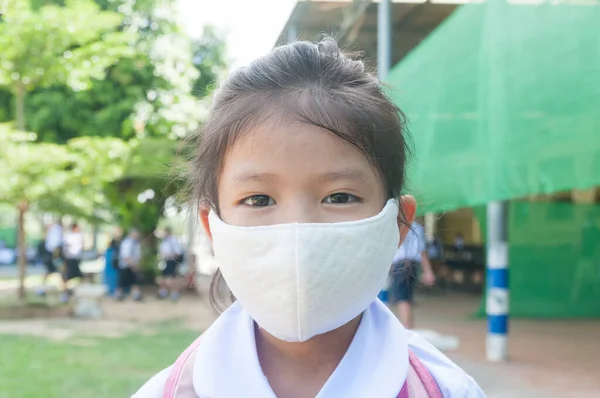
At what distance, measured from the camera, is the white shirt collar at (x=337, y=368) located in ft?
3.87

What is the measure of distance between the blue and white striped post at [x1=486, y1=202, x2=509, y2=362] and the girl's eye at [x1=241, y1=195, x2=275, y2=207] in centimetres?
495

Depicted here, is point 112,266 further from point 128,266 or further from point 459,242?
point 459,242

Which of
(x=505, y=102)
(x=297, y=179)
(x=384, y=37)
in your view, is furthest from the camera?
(x=384, y=37)

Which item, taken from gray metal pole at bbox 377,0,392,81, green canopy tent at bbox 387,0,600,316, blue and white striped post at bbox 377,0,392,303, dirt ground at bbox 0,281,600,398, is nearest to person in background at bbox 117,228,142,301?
dirt ground at bbox 0,281,600,398

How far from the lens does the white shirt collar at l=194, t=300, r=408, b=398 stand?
118cm

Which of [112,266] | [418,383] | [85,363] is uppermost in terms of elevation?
[418,383]

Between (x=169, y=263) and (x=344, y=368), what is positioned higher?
(x=344, y=368)

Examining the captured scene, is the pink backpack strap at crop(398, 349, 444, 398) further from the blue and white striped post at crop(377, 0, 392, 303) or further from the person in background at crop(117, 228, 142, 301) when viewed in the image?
the person in background at crop(117, 228, 142, 301)

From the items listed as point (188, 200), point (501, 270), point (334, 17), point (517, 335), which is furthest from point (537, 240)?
point (188, 200)

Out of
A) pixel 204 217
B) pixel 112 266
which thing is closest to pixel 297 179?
pixel 204 217

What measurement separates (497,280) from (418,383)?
4.87m

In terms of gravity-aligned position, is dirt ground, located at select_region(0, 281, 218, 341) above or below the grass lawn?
below

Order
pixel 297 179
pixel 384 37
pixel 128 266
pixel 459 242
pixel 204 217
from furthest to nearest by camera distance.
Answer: pixel 459 242, pixel 128 266, pixel 384 37, pixel 204 217, pixel 297 179

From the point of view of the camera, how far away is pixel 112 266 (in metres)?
12.8
